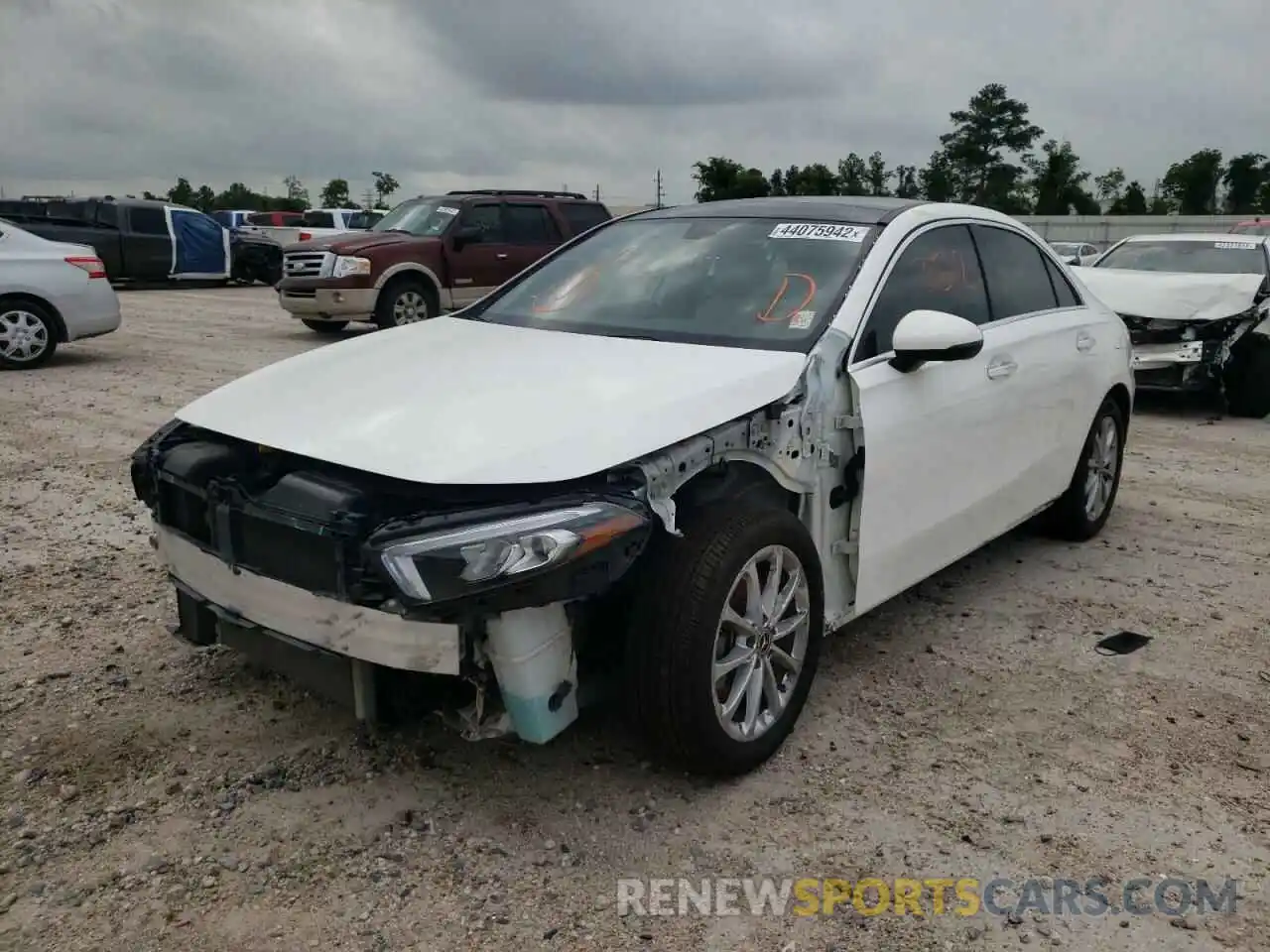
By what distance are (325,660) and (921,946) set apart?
5.19 feet

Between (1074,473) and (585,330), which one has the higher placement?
(585,330)

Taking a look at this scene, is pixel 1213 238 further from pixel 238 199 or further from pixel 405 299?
pixel 238 199

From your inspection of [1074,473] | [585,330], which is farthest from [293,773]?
[1074,473]

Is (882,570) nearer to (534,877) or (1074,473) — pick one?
(534,877)

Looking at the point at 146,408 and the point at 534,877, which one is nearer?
the point at 534,877

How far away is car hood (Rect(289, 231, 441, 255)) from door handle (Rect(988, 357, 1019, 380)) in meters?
9.73

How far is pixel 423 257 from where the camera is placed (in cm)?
1280

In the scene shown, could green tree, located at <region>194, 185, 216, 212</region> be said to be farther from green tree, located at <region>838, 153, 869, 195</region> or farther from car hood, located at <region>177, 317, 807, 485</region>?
car hood, located at <region>177, 317, 807, 485</region>

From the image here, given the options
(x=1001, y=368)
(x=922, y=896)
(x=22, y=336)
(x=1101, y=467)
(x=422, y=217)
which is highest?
(x=422, y=217)

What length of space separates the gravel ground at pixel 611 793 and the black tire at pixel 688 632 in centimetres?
22

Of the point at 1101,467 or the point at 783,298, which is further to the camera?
the point at 1101,467

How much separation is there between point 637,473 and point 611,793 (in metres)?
0.95

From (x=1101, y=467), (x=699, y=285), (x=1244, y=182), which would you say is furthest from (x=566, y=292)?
(x=1244, y=182)

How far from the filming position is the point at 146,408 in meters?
8.29
